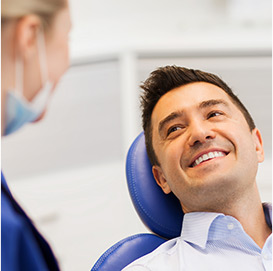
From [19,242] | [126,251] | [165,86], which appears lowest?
[126,251]

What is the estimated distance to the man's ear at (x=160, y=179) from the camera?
48.1 inches

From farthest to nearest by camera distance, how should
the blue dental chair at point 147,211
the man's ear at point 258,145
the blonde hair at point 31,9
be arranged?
the man's ear at point 258,145 < the blue dental chair at point 147,211 < the blonde hair at point 31,9

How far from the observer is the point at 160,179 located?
1.24 m

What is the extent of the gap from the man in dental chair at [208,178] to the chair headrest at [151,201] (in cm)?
3

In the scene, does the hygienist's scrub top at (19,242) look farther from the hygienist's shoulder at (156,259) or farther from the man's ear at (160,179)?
the man's ear at (160,179)

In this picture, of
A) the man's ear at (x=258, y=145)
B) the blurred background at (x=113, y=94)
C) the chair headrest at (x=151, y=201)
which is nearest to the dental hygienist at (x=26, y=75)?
the chair headrest at (x=151, y=201)

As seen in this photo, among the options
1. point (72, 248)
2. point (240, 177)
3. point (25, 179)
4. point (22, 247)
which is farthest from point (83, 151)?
point (22, 247)

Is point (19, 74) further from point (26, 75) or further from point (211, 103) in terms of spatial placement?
point (211, 103)

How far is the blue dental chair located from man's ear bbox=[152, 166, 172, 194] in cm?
2

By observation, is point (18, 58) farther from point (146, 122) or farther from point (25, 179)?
point (25, 179)

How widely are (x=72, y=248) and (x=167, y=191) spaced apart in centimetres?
95

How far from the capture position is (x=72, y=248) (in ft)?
6.50

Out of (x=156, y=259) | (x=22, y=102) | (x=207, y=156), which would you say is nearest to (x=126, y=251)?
(x=156, y=259)

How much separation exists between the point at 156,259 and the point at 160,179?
264 millimetres
